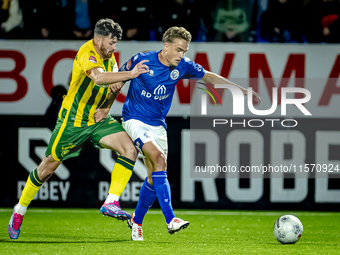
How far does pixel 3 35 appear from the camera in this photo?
7.10 meters

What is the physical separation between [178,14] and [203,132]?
1583 millimetres

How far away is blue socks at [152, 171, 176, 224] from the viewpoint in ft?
13.2

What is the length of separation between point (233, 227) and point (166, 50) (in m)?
2.25

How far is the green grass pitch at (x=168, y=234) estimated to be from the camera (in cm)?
398

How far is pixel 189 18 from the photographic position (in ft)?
23.0

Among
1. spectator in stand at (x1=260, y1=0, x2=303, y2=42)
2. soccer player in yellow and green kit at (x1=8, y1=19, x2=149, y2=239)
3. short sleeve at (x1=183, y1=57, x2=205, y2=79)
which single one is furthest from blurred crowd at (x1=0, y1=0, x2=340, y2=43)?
soccer player in yellow and green kit at (x1=8, y1=19, x2=149, y2=239)

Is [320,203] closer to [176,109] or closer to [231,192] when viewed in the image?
[231,192]

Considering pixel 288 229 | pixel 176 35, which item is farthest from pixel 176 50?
pixel 288 229

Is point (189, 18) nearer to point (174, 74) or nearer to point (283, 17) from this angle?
point (283, 17)

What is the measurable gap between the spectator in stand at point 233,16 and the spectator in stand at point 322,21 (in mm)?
775

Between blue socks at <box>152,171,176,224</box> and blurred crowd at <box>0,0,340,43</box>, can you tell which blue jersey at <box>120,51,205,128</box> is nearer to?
blue socks at <box>152,171,176,224</box>

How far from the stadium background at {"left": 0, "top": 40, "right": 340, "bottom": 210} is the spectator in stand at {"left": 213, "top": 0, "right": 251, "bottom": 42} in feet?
0.73

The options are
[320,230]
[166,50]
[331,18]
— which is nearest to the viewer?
[166,50]

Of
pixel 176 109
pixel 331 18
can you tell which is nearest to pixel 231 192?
pixel 176 109
